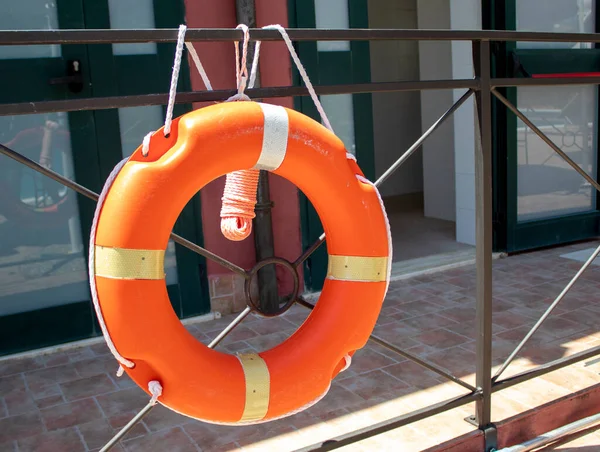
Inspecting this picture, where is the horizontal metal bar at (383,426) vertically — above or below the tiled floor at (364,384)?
above

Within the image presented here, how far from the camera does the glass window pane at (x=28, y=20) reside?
9.51 ft

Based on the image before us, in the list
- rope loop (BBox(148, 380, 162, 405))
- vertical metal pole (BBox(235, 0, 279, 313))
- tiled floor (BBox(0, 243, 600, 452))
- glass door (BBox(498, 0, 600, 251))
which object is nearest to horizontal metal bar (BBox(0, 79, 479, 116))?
rope loop (BBox(148, 380, 162, 405))

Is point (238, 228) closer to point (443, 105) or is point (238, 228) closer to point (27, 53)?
point (27, 53)

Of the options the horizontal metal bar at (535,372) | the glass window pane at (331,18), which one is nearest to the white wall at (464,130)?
the glass window pane at (331,18)

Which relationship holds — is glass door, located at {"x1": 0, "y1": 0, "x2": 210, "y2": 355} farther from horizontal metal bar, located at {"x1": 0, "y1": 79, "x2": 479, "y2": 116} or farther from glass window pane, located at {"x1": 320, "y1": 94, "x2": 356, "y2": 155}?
horizontal metal bar, located at {"x1": 0, "y1": 79, "x2": 479, "y2": 116}

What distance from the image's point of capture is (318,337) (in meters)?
1.64

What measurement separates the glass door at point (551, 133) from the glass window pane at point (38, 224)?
2.74 metres

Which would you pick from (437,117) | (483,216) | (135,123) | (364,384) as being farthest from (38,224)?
(437,117)

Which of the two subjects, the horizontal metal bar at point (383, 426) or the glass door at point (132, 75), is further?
the glass door at point (132, 75)

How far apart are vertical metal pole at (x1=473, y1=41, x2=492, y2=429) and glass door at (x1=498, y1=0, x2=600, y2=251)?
243 centimetres

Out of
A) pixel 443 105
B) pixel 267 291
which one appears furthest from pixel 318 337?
pixel 443 105

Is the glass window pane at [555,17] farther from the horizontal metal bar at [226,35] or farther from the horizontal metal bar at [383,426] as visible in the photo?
the horizontal metal bar at [383,426]

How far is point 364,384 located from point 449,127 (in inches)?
136

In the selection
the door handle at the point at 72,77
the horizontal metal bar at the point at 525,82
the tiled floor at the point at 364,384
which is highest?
the door handle at the point at 72,77
